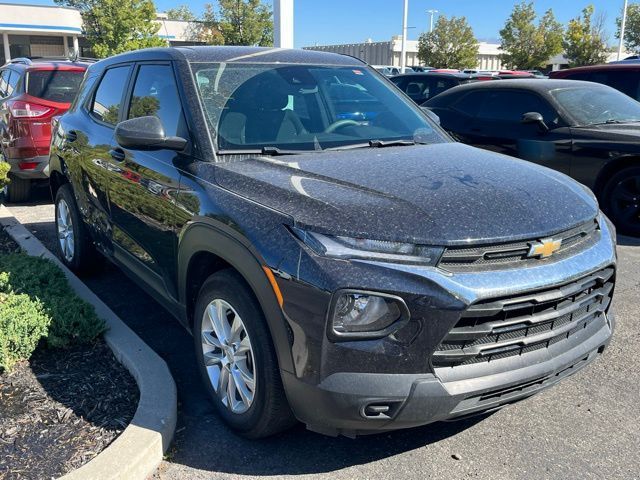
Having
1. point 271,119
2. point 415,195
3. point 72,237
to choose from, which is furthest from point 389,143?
point 72,237

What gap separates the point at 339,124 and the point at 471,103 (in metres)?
4.78

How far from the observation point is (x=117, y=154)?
4.04 m

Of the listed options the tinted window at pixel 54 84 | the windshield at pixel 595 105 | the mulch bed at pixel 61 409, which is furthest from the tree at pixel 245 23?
the mulch bed at pixel 61 409

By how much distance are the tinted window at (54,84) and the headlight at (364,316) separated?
6.85m

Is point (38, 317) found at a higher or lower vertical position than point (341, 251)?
lower

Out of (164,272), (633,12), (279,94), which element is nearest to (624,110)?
(279,94)

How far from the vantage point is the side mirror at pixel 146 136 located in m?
3.21

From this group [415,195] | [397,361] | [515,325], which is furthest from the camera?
[415,195]

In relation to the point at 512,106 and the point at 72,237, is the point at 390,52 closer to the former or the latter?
the point at 512,106

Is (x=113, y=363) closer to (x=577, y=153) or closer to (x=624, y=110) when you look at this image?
(x=577, y=153)

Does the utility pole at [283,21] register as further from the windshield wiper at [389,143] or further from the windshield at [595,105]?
the windshield wiper at [389,143]

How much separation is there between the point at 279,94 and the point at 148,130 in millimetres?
853

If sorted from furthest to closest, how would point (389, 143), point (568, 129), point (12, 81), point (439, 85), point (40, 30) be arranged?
point (40, 30) < point (439, 85) < point (12, 81) < point (568, 129) < point (389, 143)

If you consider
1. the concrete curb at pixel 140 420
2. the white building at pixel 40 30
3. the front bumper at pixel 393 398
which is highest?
the white building at pixel 40 30
